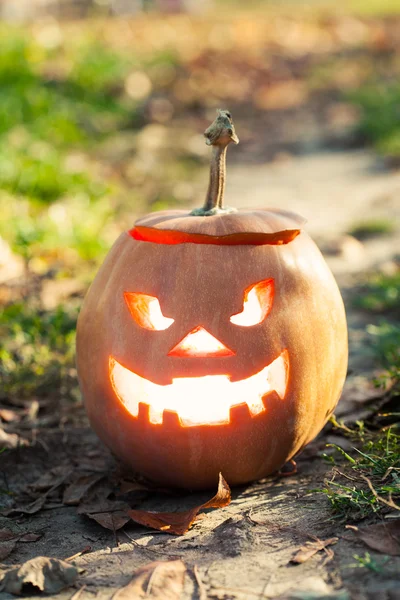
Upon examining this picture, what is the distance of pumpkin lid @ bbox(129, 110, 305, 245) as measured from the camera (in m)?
2.40

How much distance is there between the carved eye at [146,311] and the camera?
8.00ft

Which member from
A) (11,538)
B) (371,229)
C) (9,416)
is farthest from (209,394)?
(371,229)

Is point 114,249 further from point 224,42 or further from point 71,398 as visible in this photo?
point 224,42

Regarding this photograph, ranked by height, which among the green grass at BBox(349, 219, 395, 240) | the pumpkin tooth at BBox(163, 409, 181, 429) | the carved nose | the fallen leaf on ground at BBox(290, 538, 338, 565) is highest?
the green grass at BBox(349, 219, 395, 240)

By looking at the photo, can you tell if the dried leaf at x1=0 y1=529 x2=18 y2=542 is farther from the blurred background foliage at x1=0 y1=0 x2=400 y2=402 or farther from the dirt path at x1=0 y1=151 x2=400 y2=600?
the blurred background foliage at x1=0 y1=0 x2=400 y2=402

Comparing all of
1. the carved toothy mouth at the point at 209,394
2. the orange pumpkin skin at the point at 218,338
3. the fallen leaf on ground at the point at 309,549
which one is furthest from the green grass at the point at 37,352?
the fallen leaf on ground at the point at 309,549

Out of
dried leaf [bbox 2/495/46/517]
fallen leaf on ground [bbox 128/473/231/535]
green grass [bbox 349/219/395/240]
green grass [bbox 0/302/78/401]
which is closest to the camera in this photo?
fallen leaf on ground [bbox 128/473/231/535]

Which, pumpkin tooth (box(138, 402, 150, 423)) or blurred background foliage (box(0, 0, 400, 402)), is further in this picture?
blurred background foliage (box(0, 0, 400, 402))

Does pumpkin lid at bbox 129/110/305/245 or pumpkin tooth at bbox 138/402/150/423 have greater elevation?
pumpkin lid at bbox 129/110/305/245

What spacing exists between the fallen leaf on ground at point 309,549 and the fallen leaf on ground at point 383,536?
81 millimetres

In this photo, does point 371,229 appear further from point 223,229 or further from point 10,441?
point 10,441

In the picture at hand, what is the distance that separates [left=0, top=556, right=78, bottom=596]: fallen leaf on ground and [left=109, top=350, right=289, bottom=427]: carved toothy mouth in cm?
57

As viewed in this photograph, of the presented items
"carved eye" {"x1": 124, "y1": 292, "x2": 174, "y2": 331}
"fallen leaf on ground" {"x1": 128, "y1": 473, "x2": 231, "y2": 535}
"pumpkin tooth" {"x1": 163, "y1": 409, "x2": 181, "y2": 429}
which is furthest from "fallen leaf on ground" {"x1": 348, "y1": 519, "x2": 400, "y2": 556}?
"carved eye" {"x1": 124, "y1": 292, "x2": 174, "y2": 331}

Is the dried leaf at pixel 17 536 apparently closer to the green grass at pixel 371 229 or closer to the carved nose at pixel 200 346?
the carved nose at pixel 200 346
